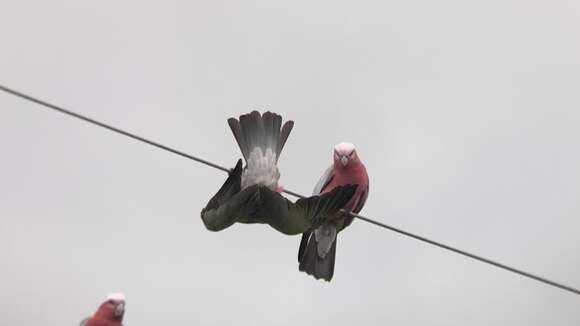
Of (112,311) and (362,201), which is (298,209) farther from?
(112,311)

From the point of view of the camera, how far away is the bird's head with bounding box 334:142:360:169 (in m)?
8.77

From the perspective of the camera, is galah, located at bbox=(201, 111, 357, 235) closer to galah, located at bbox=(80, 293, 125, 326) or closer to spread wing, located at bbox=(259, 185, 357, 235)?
spread wing, located at bbox=(259, 185, 357, 235)

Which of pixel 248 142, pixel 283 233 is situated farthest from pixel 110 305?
pixel 283 233

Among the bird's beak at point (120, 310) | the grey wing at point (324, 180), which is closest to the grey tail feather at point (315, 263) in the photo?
the grey wing at point (324, 180)

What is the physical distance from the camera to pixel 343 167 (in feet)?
29.1

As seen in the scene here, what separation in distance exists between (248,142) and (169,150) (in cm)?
239

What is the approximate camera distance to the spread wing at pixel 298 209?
636 cm

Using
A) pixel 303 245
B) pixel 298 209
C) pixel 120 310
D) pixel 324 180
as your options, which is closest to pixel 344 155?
pixel 324 180

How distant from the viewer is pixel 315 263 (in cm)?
992

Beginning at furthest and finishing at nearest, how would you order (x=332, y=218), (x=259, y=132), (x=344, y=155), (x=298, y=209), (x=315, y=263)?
(x=315, y=263) < (x=344, y=155) < (x=259, y=132) < (x=332, y=218) < (x=298, y=209)

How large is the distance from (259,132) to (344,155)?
1080 millimetres

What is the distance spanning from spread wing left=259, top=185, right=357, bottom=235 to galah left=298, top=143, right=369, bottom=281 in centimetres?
92

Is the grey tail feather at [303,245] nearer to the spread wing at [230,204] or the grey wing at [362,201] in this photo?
the grey wing at [362,201]

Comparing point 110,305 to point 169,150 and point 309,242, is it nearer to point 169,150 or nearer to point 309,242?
point 309,242
